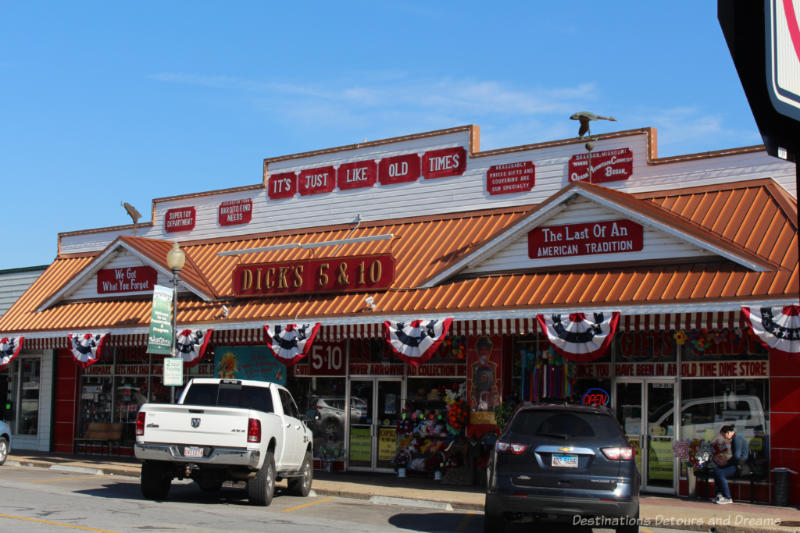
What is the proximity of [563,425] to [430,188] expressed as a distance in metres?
11.3

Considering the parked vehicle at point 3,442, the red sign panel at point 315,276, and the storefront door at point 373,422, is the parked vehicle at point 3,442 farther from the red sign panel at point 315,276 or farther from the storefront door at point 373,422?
the storefront door at point 373,422

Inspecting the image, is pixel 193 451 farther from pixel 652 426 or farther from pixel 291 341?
pixel 652 426

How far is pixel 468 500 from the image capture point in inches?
616

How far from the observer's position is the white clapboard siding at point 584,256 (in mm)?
16953

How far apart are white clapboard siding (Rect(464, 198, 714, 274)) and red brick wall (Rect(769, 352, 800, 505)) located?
7.67 ft

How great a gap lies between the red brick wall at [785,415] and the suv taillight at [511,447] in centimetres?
672

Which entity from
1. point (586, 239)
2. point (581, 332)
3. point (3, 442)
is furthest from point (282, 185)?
point (581, 332)

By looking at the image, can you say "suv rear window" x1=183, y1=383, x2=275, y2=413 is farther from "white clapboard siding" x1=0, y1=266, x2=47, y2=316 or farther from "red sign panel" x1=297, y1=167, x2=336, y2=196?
"white clapboard siding" x1=0, y1=266, x2=47, y2=316

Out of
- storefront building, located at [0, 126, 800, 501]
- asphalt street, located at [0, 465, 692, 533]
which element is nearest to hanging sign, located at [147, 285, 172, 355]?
storefront building, located at [0, 126, 800, 501]

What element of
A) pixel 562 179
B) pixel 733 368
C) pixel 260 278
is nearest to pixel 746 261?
pixel 733 368

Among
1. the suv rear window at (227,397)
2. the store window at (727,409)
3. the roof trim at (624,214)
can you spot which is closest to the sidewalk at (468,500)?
the store window at (727,409)

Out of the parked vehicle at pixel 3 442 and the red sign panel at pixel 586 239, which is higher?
the red sign panel at pixel 586 239

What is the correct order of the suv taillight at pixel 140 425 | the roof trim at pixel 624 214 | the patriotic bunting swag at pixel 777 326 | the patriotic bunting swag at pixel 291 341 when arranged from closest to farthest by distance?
the suv taillight at pixel 140 425 < the patriotic bunting swag at pixel 777 326 < the roof trim at pixel 624 214 < the patriotic bunting swag at pixel 291 341

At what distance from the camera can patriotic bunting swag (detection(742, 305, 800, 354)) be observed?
47.6 feet
